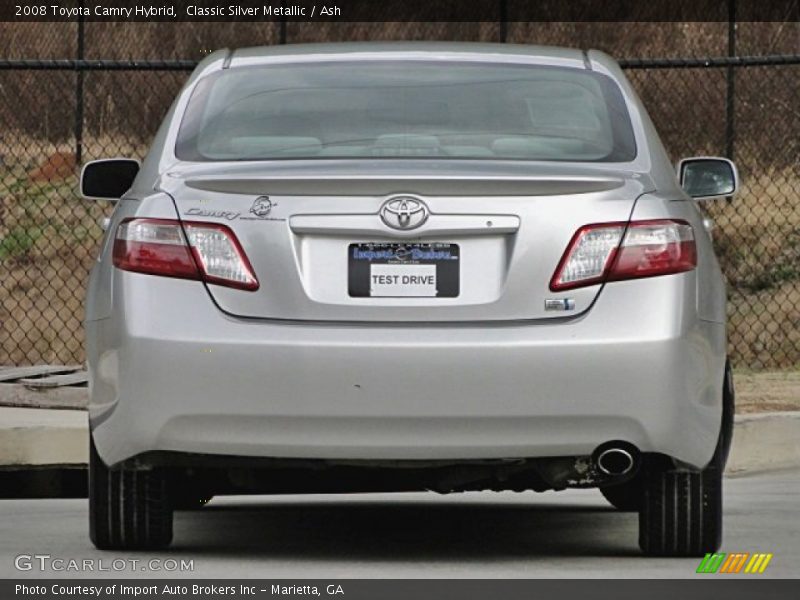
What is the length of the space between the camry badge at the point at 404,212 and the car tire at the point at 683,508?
3.61 feet

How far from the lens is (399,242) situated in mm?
6141

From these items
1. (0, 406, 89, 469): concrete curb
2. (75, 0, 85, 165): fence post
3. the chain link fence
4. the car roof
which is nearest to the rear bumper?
the car roof

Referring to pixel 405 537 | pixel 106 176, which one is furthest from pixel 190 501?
pixel 106 176

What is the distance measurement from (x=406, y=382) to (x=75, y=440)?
14.1 feet

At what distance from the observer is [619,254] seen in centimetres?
617

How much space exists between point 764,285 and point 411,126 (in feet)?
44.2

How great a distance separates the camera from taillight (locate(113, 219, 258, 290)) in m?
6.15

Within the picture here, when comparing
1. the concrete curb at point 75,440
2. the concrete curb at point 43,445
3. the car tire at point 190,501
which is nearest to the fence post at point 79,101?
the concrete curb at point 75,440

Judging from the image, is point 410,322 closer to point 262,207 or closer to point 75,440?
point 262,207

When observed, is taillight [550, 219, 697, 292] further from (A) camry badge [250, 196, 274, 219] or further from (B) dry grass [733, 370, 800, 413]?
(B) dry grass [733, 370, 800, 413]

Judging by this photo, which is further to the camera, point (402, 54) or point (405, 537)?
point (405, 537)

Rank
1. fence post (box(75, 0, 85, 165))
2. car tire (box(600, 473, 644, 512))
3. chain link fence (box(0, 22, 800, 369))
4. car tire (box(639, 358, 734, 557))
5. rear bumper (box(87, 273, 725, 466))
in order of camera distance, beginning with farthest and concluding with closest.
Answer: fence post (box(75, 0, 85, 165)) < chain link fence (box(0, 22, 800, 369)) < car tire (box(600, 473, 644, 512)) < car tire (box(639, 358, 734, 557)) < rear bumper (box(87, 273, 725, 466))

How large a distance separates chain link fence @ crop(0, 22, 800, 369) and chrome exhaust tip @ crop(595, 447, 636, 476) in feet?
33.8
